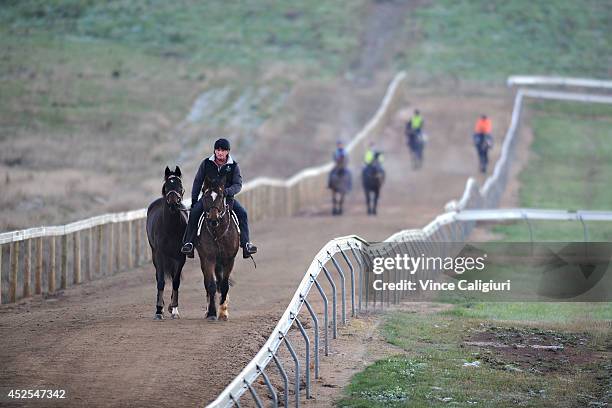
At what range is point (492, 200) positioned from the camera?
33.6 metres

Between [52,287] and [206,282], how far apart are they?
17.5ft

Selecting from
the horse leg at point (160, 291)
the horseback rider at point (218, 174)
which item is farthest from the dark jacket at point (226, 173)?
the horse leg at point (160, 291)

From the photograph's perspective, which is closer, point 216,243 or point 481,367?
point 481,367

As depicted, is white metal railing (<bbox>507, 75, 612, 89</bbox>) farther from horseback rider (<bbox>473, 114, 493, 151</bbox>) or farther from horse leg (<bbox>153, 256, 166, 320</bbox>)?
horse leg (<bbox>153, 256, 166, 320</bbox>)

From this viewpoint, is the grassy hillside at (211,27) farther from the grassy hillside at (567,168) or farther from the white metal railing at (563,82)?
the grassy hillside at (567,168)

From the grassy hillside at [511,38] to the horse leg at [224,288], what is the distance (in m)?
49.2

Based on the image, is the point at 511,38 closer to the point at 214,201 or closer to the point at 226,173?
the point at 226,173

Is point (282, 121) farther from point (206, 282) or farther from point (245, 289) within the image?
point (206, 282)

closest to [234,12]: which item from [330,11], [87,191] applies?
[330,11]

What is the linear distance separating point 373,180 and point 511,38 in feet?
139

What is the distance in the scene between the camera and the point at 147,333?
14555mm

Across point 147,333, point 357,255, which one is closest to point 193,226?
point 147,333

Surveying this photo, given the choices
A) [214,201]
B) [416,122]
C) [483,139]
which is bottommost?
[214,201]

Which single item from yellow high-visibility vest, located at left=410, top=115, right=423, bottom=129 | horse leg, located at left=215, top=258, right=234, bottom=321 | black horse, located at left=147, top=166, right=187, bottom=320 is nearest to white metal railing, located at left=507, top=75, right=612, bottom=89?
yellow high-visibility vest, located at left=410, top=115, right=423, bottom=129
